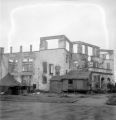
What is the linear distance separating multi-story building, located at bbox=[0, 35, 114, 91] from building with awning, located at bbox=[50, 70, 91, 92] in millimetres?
2976

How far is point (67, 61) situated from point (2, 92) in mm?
21593

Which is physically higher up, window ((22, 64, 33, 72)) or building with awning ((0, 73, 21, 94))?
window ((22, 64, 33, 72))

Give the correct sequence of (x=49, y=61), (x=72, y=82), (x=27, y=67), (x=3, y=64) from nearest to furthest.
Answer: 1. (x=72, y=82)
2. (x=49, y=61)
3. (x=27, y=67)
4. (x=3, y=64)

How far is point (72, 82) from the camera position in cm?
4388

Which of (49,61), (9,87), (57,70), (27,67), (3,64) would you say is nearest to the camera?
(9,87)

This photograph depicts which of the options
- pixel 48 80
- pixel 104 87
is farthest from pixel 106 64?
pixel 48 80

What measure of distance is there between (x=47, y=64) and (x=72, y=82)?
395 inches

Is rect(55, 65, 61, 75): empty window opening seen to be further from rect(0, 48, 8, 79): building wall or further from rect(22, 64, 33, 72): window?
rect(0, 48, 8, 79): building wall

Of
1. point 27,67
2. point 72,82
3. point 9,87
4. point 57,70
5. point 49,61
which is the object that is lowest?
point 9,87

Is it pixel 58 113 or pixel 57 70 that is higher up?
pixel 57 70

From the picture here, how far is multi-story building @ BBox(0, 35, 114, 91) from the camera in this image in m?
50.0

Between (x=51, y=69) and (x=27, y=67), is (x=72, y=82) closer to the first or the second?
(x=51, y=69)

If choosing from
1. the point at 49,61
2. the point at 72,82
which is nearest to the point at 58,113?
the point at 72,82

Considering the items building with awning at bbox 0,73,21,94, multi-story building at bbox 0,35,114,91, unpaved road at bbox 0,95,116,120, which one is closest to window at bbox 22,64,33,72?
multi-story building at bbox 0,35,114,91
